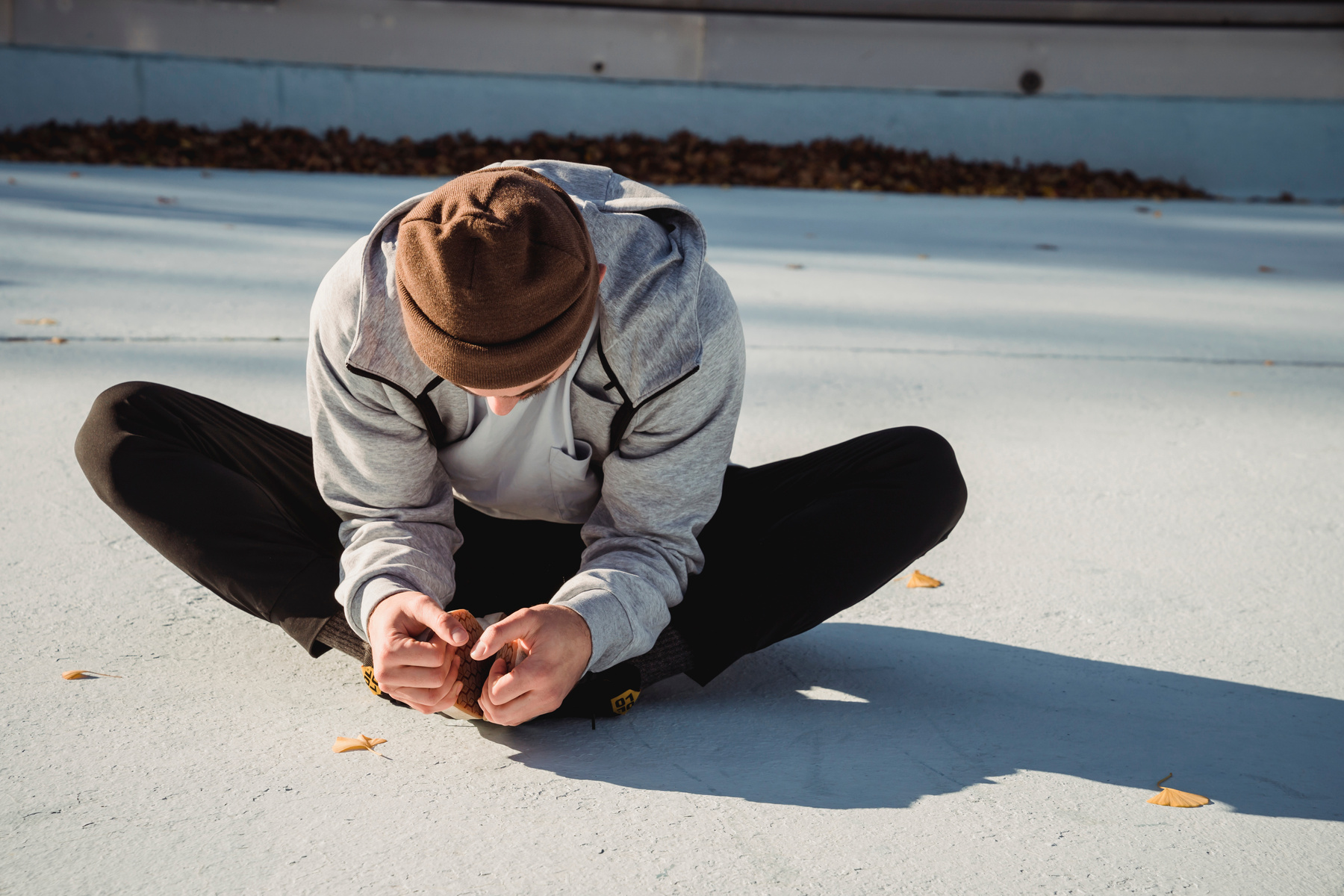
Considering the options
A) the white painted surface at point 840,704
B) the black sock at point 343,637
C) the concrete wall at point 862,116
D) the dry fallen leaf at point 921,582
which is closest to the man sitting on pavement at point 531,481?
the black sock at point 343,637

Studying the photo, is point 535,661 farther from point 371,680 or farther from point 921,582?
point 921,582

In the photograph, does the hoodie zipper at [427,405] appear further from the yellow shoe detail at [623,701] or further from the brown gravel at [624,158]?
the brown gravel at [624,158]

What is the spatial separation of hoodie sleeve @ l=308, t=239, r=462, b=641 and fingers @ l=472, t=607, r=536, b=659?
16cm

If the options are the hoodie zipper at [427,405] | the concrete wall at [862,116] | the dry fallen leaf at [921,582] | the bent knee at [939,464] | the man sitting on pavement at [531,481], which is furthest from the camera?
the concrete wall at [862,116]

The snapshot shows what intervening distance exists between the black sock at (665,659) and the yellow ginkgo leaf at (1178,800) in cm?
62

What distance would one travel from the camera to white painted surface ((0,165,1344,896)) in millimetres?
1300

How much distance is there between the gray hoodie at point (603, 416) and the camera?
1.47 meters

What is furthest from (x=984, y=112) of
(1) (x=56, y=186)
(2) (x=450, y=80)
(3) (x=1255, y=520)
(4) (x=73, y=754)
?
(4) (x=73, y=754)

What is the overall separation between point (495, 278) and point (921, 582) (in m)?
1.20

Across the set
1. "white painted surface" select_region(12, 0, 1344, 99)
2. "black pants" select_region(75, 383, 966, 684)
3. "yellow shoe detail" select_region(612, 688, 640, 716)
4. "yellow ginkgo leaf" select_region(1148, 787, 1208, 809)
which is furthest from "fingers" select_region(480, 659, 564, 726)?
"white painted surface" select_region(12, 0, 1344, 99)

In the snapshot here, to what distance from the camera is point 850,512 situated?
1.66m

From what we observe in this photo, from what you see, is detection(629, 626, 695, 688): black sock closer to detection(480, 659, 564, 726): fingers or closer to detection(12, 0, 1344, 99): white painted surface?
detection(480, 659, 564, 726): fingers

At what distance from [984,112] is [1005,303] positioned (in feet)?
16.0

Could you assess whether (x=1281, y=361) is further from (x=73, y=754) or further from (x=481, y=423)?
(x=73, y=754)
